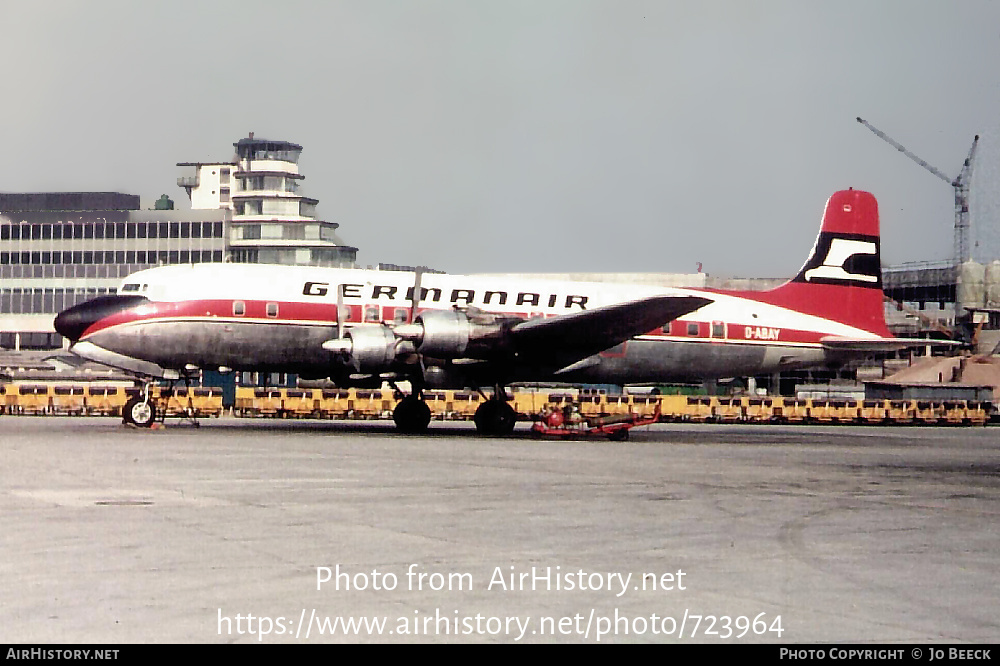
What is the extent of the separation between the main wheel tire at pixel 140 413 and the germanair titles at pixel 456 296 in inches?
214

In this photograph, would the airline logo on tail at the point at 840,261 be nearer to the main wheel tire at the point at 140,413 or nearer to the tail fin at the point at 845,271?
the tail fin at the point at 845,271

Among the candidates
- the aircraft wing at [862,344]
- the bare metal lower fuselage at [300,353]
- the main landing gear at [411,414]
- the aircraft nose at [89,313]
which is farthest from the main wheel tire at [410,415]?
the aircraft wing at [862,344]

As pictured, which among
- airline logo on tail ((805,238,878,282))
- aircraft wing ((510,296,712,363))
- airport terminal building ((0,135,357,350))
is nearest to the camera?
aircraft wing ((510,296,712,363))

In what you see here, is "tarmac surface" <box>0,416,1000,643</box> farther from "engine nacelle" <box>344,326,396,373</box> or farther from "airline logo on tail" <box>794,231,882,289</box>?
"airline logo on tail" <box>794,231,882,289</box>

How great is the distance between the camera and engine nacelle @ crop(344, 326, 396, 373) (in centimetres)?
2986

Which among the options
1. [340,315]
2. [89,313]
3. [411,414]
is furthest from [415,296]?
[89,313]

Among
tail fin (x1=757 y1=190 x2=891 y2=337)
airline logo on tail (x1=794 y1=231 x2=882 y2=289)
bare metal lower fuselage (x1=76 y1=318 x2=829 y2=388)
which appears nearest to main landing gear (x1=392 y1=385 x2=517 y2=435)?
bare metal lower fuselage (x1=76 y1=318 x2=829 y2=388)

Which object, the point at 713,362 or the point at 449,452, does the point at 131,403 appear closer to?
the point at 449,452

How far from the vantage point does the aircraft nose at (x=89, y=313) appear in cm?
3039

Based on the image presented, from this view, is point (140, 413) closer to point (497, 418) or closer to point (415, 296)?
point (415, 296)

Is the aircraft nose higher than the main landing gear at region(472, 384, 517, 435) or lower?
higher

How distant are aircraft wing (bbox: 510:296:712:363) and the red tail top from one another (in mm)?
7248

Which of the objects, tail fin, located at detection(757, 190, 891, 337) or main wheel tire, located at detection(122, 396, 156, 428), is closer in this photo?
main wheel tire, located at detection(122, 396, 156, 428)

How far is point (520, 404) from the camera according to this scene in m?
47.5
